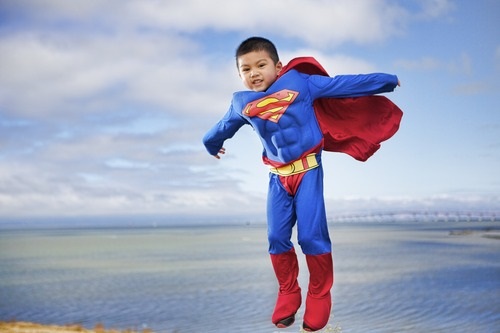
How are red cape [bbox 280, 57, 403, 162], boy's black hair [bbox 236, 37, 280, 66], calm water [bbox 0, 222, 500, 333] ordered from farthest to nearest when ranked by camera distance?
calm water [bbox 0, 222, 500, 333] → red cape [bbox 280, 57, 403, 162] → boy's black hair [bbox 236, 37, 280, 66]

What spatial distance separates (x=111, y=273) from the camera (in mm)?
29219

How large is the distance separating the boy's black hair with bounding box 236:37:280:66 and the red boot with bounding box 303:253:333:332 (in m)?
1.07

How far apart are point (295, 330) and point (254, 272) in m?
22.8

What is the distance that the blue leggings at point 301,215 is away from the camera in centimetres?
330

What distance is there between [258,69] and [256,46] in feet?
0.38

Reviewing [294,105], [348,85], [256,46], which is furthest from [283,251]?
[256,46]

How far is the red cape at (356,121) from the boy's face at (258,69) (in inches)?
9.7

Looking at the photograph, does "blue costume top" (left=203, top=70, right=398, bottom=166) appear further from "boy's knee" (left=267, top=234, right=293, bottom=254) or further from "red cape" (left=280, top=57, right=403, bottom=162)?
"boy's knee" (left=267, top=234, right=293, bottom=254)

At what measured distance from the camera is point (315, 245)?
333 centimetres

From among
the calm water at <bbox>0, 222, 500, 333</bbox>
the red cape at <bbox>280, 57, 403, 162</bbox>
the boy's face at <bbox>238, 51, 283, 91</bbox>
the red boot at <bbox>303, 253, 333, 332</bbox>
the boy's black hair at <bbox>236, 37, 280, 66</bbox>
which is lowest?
the calm water at <bbox>0, 222, 500, 333</bbox>

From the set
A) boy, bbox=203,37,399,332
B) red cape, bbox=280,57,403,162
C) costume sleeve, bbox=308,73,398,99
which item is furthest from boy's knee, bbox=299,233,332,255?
costume sleeve, bbox=308,73,398,99

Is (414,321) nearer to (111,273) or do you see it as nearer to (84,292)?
(84,292)

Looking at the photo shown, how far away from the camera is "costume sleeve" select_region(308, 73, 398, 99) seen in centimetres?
338

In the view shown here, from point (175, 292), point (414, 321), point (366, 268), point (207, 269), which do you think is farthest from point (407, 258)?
point (414, 321)
